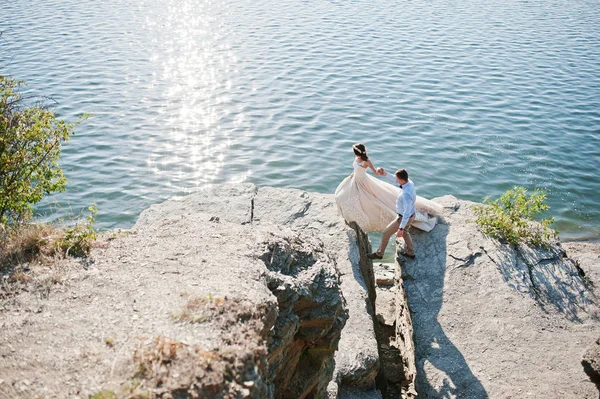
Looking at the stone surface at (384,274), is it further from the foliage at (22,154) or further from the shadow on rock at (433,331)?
the foliage at (22,154)

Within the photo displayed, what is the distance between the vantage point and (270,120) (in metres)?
23.0

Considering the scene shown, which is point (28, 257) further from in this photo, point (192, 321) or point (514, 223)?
point (514, 223)

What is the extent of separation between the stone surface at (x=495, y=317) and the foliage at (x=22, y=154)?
7.58 metres

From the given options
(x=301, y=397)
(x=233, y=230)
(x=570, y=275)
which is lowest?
(x=570, y=275)

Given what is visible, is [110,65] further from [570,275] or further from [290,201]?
[570,275]

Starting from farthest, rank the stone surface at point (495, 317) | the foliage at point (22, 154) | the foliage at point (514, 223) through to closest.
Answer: the foliage at point (514, 223) < the stone surface at point (495, 317) < the foliage at point (22, 154)

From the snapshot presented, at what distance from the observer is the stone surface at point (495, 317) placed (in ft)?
33.3

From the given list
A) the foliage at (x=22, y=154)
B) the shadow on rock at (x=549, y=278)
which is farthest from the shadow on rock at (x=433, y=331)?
the foliage at (x=22, y=154)

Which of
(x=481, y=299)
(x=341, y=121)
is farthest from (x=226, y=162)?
(x=481, y=299)

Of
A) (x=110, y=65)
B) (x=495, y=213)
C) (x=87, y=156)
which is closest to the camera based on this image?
(x=495, y=213)

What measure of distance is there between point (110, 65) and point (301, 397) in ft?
76.9

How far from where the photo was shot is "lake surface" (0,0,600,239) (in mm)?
19453

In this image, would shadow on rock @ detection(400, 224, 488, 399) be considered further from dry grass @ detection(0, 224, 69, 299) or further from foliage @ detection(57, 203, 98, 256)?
dry grass @ detection(0, 224, 69, 299)

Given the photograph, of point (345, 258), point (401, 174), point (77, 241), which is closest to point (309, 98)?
point (401, 174)
